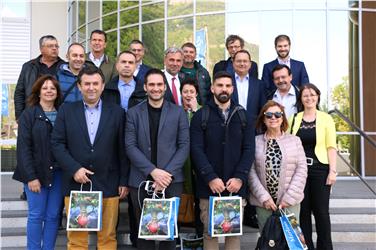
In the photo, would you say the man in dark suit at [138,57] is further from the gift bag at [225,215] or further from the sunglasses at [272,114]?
the gift bag at [225,215]

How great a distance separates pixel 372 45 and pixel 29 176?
333 inches

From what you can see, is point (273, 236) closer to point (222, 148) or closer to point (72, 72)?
point (222, 148)

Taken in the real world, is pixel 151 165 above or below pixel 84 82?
below

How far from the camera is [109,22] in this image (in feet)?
39.9

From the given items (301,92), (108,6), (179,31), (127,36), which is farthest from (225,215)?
(108,6)

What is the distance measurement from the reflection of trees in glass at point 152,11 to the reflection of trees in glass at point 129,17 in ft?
0.90

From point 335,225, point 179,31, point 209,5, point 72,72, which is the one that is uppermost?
point 209,5

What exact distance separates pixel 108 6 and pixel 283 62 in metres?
7.37

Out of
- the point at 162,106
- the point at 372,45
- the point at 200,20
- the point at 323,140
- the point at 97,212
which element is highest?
the point at 200,20

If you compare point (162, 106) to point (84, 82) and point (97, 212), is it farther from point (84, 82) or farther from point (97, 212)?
point (97, 212)

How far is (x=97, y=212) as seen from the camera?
418 centimetres

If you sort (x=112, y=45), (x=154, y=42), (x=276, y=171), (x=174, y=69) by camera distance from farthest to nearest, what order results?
(x=112, y=45)
(x=154, y=42)
(x=174, y=69)
(x=276, y=171)

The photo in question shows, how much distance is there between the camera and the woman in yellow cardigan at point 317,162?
4727 mm

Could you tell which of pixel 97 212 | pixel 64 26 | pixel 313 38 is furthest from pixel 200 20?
pixel 97 212
